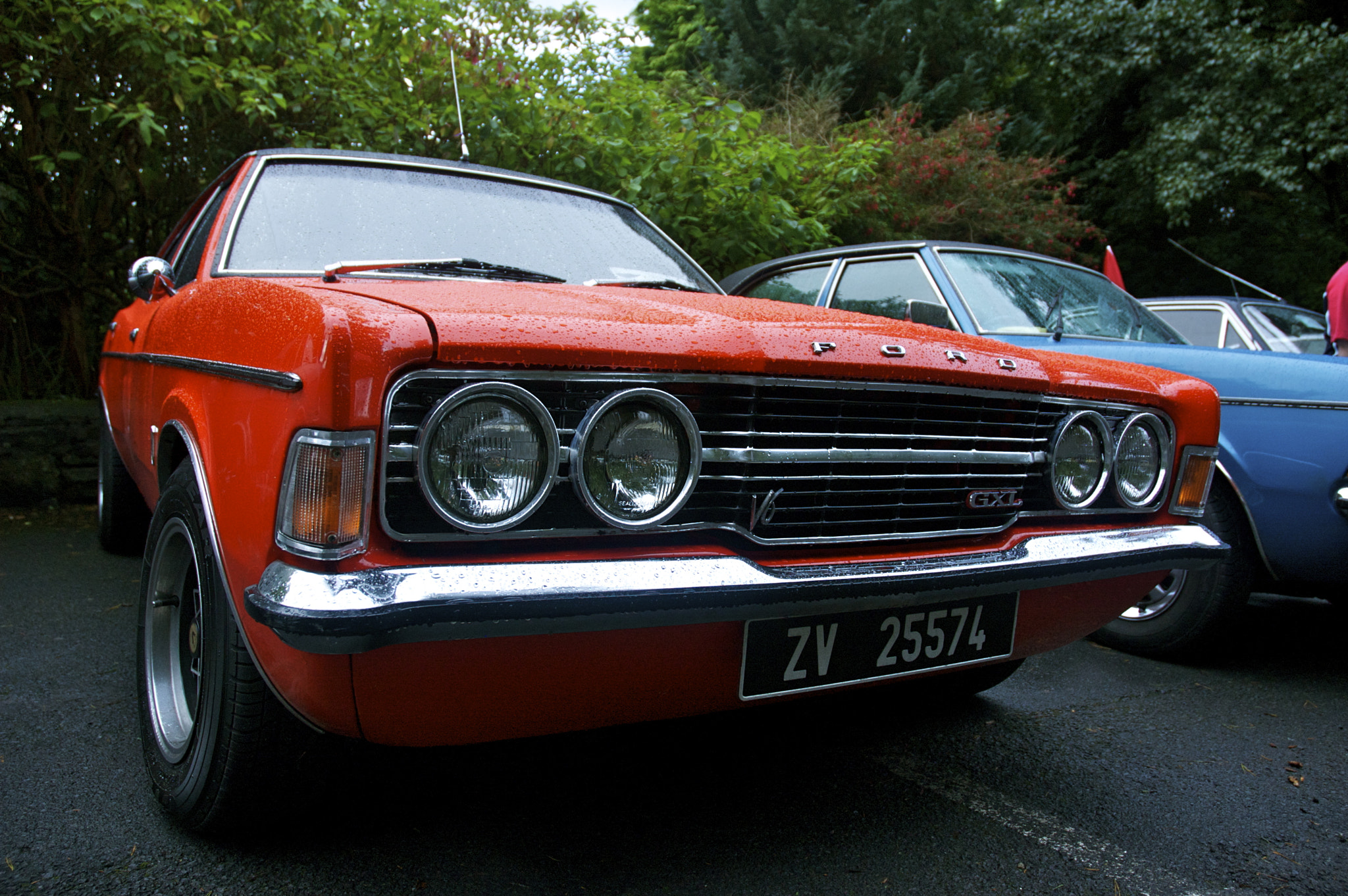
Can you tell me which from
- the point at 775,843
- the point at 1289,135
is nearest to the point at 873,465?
the point at 775,843

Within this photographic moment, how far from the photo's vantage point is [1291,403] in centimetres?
298

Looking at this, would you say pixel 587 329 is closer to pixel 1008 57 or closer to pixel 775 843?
pixel 775 843

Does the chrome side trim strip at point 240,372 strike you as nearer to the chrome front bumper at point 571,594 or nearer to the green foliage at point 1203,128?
the chrome front bumper at point 571,594

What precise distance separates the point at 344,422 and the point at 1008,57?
18.1 metres

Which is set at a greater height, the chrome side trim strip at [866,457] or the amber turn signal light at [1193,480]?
the chrome side trim strip at [866,457]

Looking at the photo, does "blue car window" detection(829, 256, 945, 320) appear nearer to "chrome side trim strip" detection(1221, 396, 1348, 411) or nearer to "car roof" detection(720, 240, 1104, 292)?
"car roof" detection(720, 240, 1104, 292)

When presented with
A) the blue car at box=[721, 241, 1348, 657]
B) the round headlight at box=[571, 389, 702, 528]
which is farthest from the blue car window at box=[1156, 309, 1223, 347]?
the round headlight at box=[571, 389, 702, 528]

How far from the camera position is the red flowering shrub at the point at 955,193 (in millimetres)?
9281

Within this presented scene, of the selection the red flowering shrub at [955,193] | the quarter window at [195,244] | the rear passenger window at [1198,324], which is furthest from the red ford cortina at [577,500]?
the red flowering shrub at [955,193]

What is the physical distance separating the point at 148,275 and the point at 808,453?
201cm

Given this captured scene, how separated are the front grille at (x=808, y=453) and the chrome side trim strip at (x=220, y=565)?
0.37 meters

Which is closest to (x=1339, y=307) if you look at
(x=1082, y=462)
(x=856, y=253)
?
(x=856, y=253)

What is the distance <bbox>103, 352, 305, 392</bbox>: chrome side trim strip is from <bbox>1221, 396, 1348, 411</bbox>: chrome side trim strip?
3030mm

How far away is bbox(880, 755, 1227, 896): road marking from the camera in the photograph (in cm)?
177
